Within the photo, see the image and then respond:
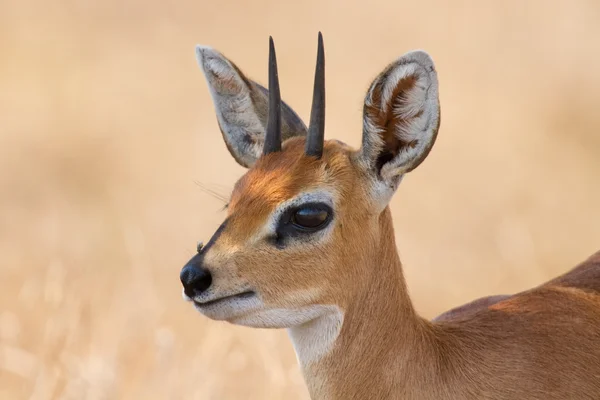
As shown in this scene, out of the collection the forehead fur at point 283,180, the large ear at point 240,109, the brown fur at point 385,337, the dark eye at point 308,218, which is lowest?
the brown fur at point 385,337

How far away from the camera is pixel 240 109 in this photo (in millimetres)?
6566

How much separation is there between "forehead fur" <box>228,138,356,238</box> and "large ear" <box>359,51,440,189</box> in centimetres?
16

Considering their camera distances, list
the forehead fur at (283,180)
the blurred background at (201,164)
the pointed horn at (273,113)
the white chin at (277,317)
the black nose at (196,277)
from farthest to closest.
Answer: the blurred background at (201,164), the pointed horn at (273,113), the forehead fur at (283,180), the white chin at (277,317), the black nose at (196,277)

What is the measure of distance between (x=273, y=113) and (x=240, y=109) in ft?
2.21

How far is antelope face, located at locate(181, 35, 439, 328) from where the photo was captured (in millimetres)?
5441

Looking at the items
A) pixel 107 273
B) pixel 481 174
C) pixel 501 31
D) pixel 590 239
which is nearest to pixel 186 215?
pixel 107 273

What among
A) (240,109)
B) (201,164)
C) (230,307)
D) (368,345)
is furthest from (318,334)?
(201,164)

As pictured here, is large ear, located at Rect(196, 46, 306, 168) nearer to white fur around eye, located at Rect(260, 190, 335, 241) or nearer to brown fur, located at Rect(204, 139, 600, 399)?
brown fur, located at Rect(204, 139, 600, 399)

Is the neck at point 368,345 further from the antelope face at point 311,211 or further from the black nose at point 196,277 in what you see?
the black nose at point 196,277

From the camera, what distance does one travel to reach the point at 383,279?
5.85 m

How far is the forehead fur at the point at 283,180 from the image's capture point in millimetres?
5594

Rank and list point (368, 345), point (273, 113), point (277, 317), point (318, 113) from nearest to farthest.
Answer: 1. point (277, 317)
2. point (318, 113)
3. point (368, 345)
4. point (273, 113)

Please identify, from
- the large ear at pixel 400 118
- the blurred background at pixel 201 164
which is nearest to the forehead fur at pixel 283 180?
the large ear at pixel 400 118

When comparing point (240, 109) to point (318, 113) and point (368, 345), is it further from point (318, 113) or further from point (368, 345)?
point (368, 345)
